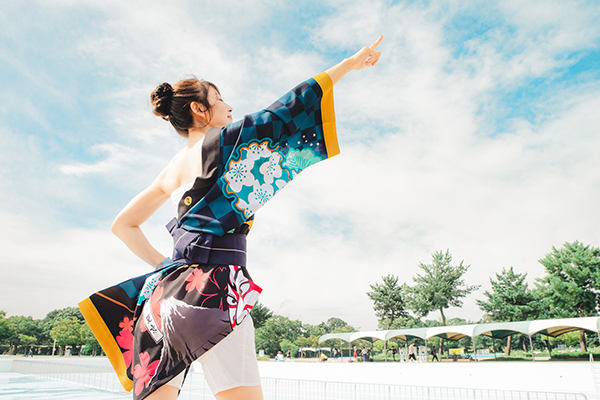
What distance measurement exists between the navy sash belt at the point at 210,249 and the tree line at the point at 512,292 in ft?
95.9

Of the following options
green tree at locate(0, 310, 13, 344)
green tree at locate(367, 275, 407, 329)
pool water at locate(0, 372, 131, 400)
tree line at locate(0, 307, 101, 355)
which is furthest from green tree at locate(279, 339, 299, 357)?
green tree at locate(0, 310, 13, 344)

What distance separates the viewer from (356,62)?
1247 millimetres

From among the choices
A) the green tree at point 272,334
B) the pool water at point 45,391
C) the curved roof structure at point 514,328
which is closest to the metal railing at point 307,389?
the pool water at point 45,391

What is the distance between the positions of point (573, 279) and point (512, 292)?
237 inches

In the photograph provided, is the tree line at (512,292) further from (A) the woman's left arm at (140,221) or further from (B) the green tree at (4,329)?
(B) the green tree at (4,329)

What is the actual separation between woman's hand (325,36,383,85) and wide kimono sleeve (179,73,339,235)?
53 mm

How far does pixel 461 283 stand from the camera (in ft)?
108

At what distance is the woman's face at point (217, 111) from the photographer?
1.28m

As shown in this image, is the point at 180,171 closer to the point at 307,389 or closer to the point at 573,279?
the point at 307,389

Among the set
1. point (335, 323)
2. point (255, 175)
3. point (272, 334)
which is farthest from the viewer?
point (335, 323)

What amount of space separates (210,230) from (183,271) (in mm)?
130

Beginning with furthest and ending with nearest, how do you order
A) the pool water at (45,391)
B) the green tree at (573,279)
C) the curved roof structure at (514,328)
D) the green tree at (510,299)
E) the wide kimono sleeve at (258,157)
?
the green tree at (510,299) < the green tree at (573,279) < the curved roof structure at (514,328) < the pool water at (45,391) < the wide kimono sleeve at (258,157)

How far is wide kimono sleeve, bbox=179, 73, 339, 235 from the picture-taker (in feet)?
3.27

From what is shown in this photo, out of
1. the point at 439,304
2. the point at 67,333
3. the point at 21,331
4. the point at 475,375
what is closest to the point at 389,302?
the point at 439,304
